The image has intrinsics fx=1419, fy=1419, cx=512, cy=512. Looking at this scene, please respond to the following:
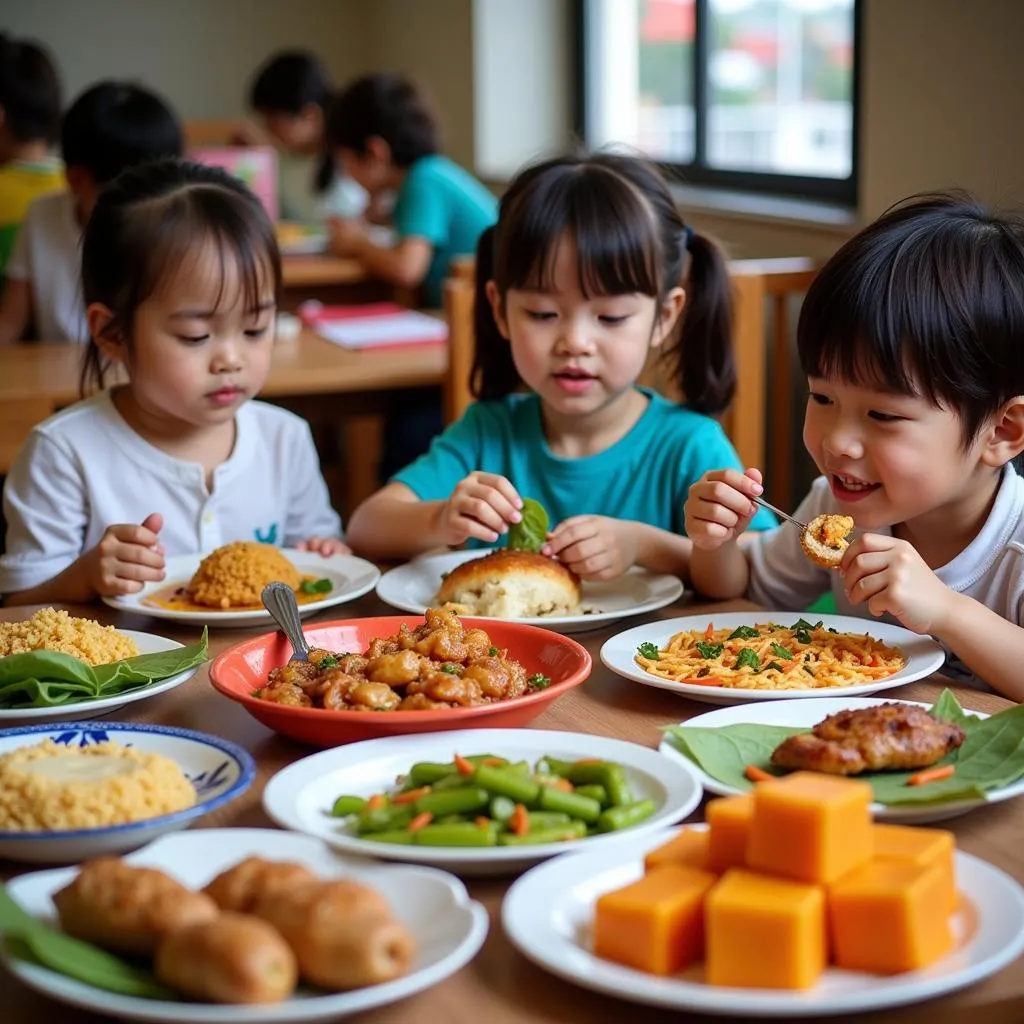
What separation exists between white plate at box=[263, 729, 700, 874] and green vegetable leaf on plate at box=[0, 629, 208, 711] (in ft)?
0.99

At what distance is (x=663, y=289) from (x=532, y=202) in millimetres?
254

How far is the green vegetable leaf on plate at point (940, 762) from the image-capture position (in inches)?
41.3

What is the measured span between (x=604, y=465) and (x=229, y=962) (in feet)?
5.09

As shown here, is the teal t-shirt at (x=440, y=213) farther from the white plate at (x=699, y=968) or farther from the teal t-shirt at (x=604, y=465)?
the white plate at (x=699, y=968)

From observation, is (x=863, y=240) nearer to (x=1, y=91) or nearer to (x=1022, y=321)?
(x=1022, y=321)

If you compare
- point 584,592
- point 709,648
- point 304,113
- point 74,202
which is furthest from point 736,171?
point 709,648

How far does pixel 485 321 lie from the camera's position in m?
2.37

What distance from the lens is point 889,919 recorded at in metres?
0.81

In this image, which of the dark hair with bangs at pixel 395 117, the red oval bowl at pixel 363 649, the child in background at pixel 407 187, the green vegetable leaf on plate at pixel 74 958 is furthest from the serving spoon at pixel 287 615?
the dark hair with bangs at pixel 395 117

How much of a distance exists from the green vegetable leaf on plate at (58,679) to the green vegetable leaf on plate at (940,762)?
1.73ft

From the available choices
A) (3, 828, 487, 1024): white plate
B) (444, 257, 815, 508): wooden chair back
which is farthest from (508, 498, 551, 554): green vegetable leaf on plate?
(444, 257, 815, 508): wooden chair back

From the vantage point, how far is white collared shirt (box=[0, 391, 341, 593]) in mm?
2150

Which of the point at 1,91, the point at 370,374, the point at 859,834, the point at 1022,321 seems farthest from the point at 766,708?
the point at 1,91

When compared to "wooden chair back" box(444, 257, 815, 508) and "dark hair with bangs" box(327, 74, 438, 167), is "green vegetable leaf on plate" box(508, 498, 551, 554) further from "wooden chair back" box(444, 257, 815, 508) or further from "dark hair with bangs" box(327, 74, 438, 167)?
"dark hair with bangs" box(327, 74, 438, 167)
